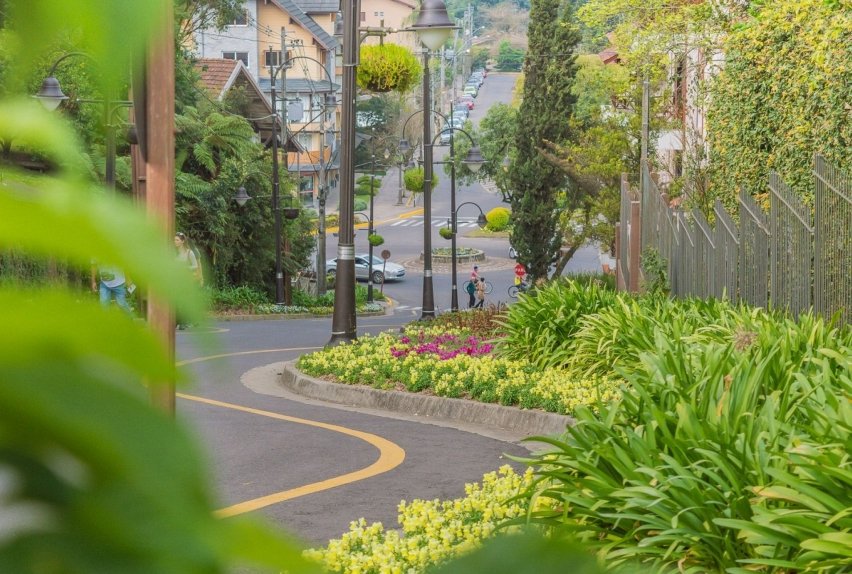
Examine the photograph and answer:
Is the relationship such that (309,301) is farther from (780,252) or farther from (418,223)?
(418,223)

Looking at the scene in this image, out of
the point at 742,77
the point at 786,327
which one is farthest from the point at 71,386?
the point at 742,77

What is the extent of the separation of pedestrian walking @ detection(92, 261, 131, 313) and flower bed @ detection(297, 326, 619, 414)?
9628mm

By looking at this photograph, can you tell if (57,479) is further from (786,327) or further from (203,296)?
(786,327)

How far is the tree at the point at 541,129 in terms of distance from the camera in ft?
151

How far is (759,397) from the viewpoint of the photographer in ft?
22.1

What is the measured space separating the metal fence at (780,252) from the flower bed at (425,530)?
3590 mm

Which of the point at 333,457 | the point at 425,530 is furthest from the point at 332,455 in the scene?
the point at 425,530

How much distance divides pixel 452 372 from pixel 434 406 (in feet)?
2.25

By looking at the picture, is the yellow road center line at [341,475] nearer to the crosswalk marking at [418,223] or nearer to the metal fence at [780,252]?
the metal fence at [780,252]

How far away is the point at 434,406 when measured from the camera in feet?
42.1

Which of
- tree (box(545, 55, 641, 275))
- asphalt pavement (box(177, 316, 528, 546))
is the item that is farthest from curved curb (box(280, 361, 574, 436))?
tree (box(545, 55, 641, 275))

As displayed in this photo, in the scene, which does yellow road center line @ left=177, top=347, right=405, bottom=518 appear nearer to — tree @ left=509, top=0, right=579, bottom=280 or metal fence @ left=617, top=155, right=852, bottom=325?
metal fence @ left=617, top=155, right=852, bottom=325

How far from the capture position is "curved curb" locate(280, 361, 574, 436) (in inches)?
448

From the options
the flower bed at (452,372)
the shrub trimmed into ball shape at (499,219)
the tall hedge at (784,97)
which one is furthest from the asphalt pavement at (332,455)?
the shrub trimmed into ball shape at (499,219)
